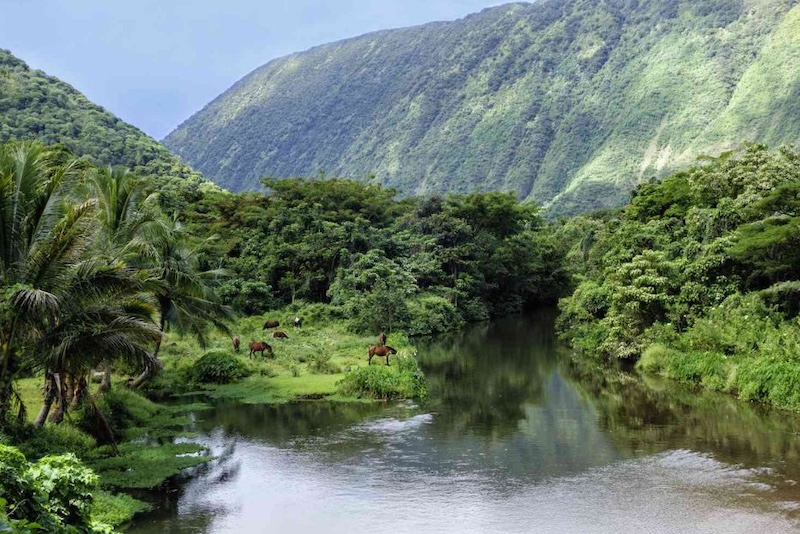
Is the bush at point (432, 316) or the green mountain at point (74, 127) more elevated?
the green mountain at point (74, 127)

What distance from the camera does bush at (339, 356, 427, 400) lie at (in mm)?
24797

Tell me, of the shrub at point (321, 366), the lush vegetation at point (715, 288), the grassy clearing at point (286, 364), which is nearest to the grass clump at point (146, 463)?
the grassy clearing at point (286, 364)

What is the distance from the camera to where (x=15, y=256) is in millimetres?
14156

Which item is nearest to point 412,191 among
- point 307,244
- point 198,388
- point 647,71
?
point 647,71

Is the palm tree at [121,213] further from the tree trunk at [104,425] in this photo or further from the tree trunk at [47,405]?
the tree trunk at [47,405]

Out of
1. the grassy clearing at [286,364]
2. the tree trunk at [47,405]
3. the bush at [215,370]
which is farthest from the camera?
the bush at [215,370]

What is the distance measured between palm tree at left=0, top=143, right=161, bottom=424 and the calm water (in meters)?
3.54

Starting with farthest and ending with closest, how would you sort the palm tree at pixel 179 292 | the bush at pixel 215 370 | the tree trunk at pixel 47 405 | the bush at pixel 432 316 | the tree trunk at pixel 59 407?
the bush at pixel 432 316
the bush at pixel 215 370
the palm tree at pixel 179 292
the tree trunk at pixel 59 407
the tree trunk at pixel 47 405

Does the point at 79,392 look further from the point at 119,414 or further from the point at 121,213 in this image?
the point at 121,213

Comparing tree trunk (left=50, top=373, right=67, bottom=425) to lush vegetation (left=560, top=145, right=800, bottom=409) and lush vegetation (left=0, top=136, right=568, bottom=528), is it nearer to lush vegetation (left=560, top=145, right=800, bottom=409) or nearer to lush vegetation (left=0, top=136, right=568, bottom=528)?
lush vegetation (left=0, top=136, right=568, bottom=528)

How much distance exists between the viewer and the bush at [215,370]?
27666mm

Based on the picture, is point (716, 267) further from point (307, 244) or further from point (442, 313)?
point (307, 244)

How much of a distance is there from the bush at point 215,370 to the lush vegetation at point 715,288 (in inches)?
625

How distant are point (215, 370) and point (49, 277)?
1403 cm
